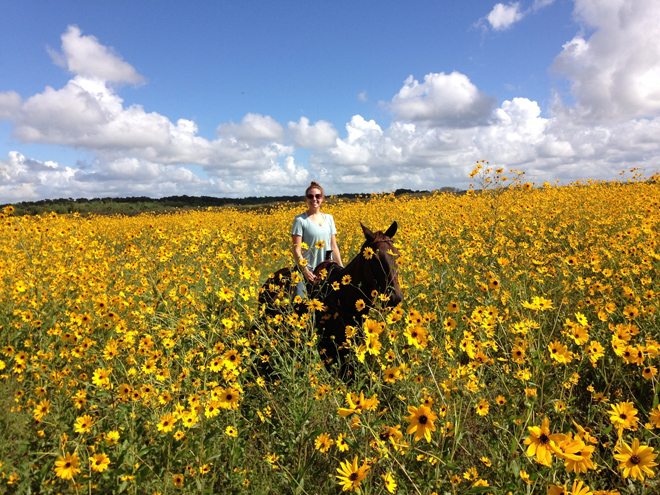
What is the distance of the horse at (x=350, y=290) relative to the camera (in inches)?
142

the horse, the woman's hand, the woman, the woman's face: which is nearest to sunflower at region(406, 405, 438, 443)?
the horse

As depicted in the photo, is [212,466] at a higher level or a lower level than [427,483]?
lower

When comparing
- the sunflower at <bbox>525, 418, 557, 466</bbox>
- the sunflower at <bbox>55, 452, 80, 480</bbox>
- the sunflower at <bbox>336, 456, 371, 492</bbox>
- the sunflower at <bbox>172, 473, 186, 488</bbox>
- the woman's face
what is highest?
the woman's face

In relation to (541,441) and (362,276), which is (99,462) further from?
(362,276)

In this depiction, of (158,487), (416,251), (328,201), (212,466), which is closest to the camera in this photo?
(158,487)

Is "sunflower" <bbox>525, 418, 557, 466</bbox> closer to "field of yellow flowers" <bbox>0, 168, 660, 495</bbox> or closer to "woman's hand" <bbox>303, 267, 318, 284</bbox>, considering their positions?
"field of yellow flowers" <bbox>0, 168, 660, 495</bbox>

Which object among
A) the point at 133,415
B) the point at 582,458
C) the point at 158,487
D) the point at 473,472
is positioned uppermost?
the point at 582,458

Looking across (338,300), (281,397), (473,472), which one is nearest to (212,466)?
(281,397)

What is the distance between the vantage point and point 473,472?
→ 1.86 metres

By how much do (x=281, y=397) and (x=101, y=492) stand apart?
1491 millimetres

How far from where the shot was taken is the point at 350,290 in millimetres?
3941

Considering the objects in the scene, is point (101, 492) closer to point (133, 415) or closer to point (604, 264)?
point (133, 415)

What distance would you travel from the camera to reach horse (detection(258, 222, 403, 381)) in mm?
3605

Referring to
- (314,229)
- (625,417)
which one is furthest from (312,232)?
(625,417)
